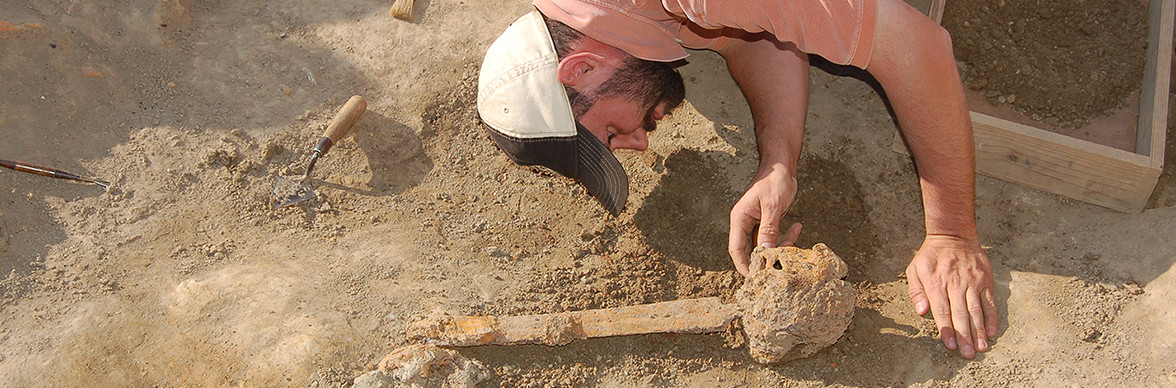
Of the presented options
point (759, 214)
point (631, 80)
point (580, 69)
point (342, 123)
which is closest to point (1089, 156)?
point (759, 214)

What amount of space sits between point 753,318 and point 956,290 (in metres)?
0.75

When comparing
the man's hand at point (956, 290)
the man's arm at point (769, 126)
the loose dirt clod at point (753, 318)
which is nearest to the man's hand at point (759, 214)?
the man's arm at point (769, 126)

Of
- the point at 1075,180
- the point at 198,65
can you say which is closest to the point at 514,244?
the point at 198,65

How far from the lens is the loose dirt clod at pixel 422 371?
2.34m

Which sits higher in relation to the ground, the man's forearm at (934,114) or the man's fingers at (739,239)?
the man's forearm at (934,114)

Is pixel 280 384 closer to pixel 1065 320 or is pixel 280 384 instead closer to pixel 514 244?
pixel 514 244

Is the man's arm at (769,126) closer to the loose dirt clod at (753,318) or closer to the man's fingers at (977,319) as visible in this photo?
the loose dirt clod at (753,318)

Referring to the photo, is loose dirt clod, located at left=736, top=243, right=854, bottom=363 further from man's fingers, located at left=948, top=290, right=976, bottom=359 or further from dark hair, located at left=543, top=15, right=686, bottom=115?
dark hair, located at left=543, top=15, right=686, bottom=115

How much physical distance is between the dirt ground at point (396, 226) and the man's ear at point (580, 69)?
65 centimetres

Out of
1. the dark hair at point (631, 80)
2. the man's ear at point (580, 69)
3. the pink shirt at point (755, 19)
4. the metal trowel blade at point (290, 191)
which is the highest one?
the pink shirt at point (755, 19)

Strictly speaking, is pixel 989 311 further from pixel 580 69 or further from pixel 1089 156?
pixel 580 69

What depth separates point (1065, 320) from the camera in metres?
2.58

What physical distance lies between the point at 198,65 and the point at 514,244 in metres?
1.72

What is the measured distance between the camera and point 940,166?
2625 millimetres
